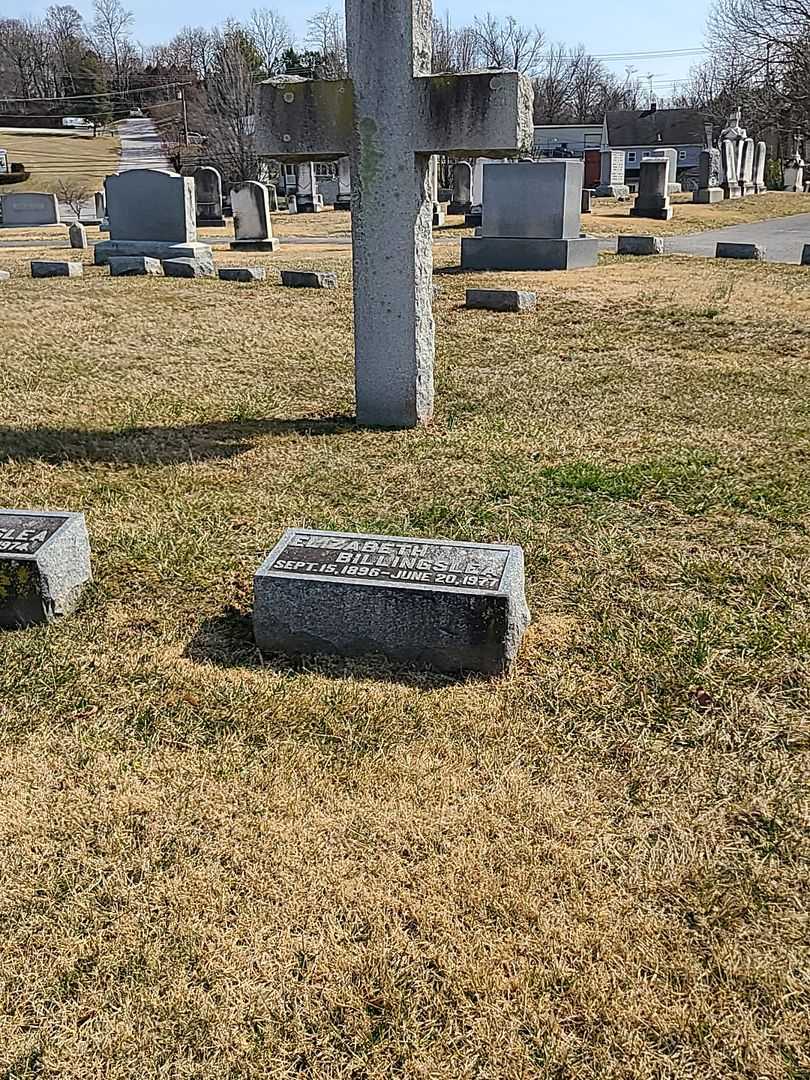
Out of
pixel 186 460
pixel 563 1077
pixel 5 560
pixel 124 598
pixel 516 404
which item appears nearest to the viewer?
pixel 563 1077

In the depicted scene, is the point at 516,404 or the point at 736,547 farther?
the point at 516,404

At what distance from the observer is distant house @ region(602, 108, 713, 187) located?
70.3 meters

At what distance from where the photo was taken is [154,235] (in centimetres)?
1561

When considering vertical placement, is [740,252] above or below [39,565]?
above

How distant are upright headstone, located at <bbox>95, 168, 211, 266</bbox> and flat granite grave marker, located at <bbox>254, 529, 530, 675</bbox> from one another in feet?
42.8

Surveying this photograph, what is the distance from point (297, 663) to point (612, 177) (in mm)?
36663

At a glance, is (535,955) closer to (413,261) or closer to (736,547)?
(736,547)

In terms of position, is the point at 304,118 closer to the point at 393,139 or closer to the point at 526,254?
the point at 393,139

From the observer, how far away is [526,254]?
1365 centimetres

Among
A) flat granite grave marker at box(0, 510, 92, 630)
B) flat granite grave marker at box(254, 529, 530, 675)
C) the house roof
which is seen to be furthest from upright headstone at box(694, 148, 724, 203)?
the house roof

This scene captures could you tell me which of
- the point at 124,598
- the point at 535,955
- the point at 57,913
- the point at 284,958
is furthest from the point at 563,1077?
the point at 124,598

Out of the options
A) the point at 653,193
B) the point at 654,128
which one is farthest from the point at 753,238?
the point at 654,128

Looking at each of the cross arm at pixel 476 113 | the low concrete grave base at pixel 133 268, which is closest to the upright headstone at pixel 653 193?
the low concrete grave base at pixel 133 268

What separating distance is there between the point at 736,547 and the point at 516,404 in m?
2.72
